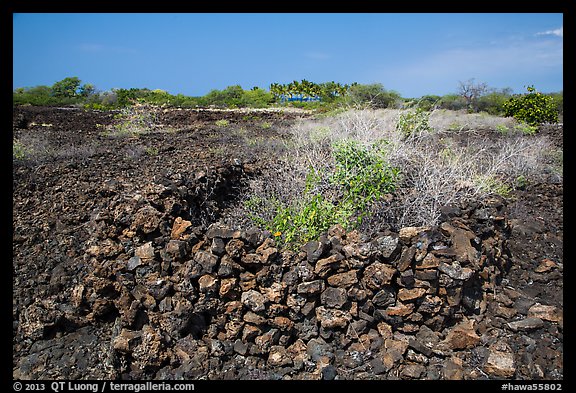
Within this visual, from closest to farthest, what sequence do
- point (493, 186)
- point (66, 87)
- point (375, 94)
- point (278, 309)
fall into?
point (278, 309)
point (493, 186)
point (375, 94)
point (66, 87)

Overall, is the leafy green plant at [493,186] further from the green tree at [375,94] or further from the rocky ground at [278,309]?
the green tree at [375,94]

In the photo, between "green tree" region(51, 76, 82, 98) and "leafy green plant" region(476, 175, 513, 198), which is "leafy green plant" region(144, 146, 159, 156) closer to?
"leafy green plant" region(476, 175, 513, 198)

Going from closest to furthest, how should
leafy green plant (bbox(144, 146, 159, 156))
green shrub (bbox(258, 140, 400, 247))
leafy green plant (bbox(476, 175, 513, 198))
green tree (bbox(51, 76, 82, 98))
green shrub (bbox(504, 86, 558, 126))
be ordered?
green shrub (bbox(258, 140, 400, 247)) < leafy green plant (bbox(476, 175, 513, 198)) < leafy green plant (bbox(144, 146, 159, 156)) < green shrub (bbox(504, 86, 558, 126)) < green tree (bbox(51, 76, 82, 98))

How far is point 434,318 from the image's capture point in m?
3.51

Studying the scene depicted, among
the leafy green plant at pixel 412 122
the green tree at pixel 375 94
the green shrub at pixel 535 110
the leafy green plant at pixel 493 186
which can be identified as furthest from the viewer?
the green tree at pixel 375 94

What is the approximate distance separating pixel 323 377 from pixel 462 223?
2.21m

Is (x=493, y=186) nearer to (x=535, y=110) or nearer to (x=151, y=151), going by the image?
(x=151, y=151)

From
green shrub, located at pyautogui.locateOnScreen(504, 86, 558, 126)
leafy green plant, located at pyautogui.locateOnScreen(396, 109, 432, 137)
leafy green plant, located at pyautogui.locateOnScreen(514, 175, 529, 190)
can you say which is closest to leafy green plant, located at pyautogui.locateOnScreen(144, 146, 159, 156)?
leafy green plant, located at pyautogui.locateOnScreen(396, 109, 432, 137)

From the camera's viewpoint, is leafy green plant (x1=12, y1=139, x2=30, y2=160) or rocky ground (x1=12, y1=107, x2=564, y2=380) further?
leafy green plant (x1=12, y1=139, x2=30, y2=160)

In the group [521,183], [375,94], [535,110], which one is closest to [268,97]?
[375,94]

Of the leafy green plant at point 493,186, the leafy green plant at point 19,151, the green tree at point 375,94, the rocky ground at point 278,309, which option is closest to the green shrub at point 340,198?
the rocky ground at point 278,309
